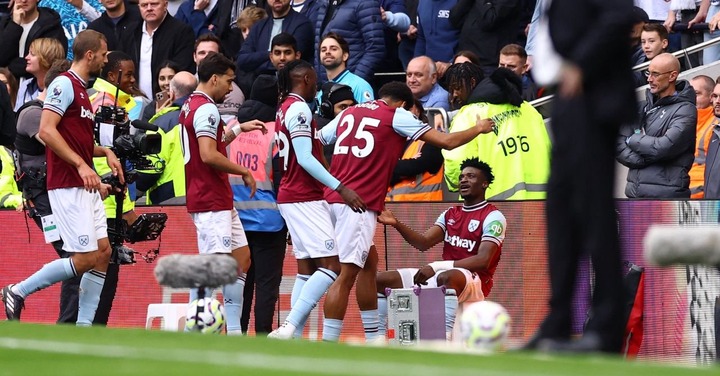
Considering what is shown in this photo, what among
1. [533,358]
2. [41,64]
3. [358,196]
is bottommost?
[533,358]

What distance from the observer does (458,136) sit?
11094 mm

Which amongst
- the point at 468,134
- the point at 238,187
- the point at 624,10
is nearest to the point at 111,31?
the point at 238,187

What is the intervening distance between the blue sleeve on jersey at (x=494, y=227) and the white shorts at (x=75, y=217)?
3.31 meters

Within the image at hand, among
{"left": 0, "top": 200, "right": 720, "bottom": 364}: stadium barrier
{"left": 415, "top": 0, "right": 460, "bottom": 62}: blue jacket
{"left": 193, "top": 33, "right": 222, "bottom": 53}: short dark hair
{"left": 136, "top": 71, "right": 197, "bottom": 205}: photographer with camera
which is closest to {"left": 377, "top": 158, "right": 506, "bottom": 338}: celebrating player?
{"left": 0, "top": 200, "right": 720, "bottom": 364}: stadium barrier

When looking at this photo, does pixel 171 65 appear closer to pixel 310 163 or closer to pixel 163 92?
pixel 163 92

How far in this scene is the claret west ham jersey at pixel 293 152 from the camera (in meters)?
11.6

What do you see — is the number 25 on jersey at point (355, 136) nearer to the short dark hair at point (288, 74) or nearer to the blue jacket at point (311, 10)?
the short dark hair at point (288, 74)

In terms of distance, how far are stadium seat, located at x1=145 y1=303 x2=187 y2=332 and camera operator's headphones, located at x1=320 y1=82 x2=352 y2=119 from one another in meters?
2.30

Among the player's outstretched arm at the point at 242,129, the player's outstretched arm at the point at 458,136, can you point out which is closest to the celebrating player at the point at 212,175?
the player's outstretched arm at the point at 242,129

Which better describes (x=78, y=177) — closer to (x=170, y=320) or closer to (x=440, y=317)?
(x=170, y=320)

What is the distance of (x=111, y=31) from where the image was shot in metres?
16.8

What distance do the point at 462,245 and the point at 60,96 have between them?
11.9 ft

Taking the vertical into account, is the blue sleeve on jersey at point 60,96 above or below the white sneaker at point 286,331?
above

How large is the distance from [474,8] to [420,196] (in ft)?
10.4
